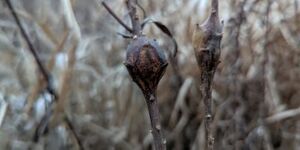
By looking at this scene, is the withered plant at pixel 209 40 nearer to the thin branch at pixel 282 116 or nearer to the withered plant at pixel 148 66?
the withered plant at pixel 148 66

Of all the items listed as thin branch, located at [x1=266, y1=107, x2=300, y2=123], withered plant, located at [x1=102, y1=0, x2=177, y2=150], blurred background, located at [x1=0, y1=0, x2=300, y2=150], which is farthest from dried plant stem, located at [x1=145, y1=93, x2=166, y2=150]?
thin branch, located at [x1=266, y1=107, x2=300, y2=123]

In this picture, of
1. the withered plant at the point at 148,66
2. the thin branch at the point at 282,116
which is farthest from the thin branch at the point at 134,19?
the thin branch at the point at 282,116

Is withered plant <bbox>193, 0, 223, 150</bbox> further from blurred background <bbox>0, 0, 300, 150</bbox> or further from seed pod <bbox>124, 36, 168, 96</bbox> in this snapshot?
blurred background <bbox>0, 0, 300, 150</bbox>

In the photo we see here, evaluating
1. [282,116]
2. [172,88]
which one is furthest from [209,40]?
[172,88]

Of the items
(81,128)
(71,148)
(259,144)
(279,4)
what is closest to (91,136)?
(81,128)

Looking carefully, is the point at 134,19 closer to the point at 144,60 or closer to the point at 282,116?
the point at 144,60

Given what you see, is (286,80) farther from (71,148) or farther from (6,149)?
(6,149)
